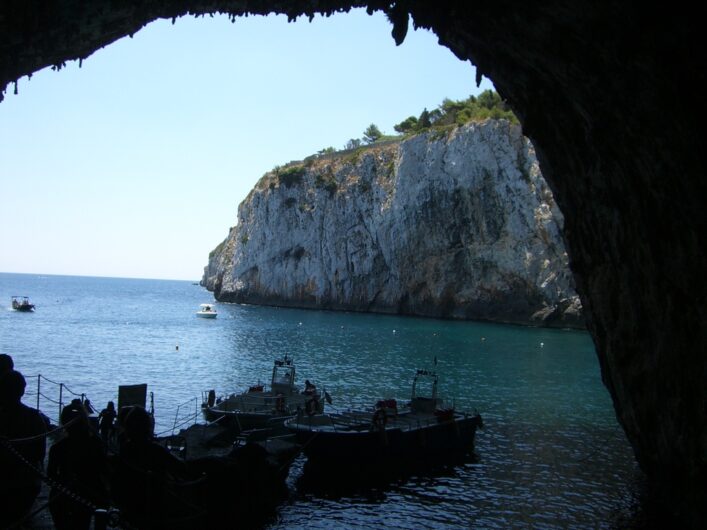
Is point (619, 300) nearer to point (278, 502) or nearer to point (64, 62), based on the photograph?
point (278, 502)

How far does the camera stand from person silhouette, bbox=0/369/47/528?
9.57m

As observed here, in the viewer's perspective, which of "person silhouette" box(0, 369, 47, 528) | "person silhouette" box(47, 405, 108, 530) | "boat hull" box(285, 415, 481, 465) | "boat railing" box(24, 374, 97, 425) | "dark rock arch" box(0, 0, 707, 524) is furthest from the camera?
"boat railing" box(24, 374, 97, 425)

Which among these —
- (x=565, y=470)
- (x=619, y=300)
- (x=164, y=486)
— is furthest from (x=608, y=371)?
(x=164, y=486)

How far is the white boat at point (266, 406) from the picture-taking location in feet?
84.2

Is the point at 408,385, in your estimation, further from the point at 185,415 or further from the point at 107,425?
the point at 107,425

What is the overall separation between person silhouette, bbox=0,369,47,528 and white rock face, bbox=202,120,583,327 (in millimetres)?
74158

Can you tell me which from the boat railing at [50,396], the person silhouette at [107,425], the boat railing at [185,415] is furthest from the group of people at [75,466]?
the boat railing at [50,396]

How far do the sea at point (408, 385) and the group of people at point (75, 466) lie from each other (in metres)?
8.23

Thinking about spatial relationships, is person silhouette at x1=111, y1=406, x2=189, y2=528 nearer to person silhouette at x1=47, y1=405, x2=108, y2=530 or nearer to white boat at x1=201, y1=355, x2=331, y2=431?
person silhouette at x1=47, y1=405, x2=108, y2=530

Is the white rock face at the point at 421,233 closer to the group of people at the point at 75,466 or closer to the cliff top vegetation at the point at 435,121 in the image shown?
the cliff top vegetation at the point at 435,121

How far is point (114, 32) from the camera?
43.4 feet

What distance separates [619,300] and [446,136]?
7586cm

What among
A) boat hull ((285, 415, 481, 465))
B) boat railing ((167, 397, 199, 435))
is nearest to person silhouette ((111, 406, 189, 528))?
boat hull ((285, 415, 481, 465))

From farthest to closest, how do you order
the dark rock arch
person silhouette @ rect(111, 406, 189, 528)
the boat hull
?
the boat hull → the dark rock arch → person silhouette @ rect(111, 406, 189, 528)
